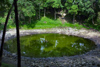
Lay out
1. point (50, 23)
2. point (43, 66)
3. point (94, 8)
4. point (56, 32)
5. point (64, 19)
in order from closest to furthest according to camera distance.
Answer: point (43, 66) → point (56, 32) → point (94, 8) → point (50, 23) → point (64, 19)

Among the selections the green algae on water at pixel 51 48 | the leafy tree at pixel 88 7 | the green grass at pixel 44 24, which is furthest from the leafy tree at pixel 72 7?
the green algae on water at pixel 51 48

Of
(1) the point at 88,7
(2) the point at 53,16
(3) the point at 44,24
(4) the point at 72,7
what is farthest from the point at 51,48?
Answer: (2) the point at 53,16

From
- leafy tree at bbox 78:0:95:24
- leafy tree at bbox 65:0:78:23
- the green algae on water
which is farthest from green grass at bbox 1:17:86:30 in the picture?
the green algae on water

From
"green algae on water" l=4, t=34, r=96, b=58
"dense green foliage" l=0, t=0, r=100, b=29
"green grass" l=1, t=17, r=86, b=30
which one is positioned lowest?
"green algae on water" l=4, t=34, r=96, b=58

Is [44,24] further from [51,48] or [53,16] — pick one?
[51,48]

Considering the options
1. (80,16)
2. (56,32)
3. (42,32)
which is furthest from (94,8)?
(42,32)

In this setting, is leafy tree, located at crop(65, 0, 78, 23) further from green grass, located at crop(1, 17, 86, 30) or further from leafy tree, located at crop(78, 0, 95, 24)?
green grass, located at crop(1, 17, 86, 30)

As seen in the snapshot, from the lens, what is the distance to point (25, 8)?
3634 cm

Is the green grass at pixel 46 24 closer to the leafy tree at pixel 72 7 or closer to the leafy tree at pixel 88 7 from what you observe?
the leafy tree at pixel 72 7

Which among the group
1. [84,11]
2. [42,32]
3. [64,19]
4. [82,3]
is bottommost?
[42,32]

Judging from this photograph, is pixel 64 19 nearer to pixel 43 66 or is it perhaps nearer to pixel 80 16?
pixel 80 16

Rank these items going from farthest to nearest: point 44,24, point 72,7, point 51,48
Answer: point 44,24 → point 72,7 → point 51,48

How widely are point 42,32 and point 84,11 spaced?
61.7 ft

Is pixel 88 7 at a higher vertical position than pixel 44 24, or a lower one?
higher
